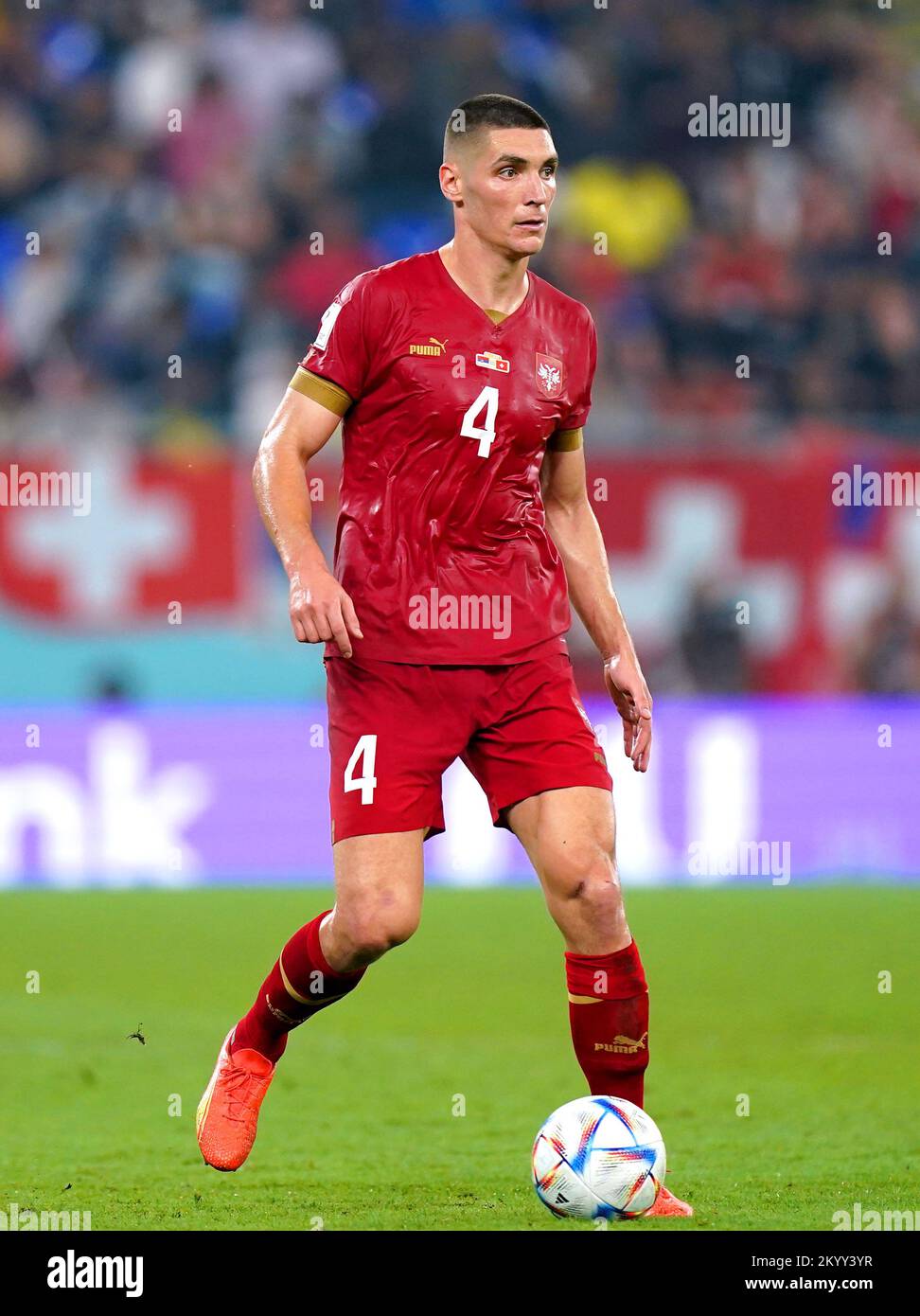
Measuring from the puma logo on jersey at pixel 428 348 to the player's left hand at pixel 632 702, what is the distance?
2.78ft

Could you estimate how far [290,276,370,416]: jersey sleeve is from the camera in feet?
14.8

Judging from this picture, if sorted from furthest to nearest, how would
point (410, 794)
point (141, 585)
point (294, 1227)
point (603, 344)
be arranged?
1. point (603, 344)
2. point (141, 585)
3. point (410, 794)
4. point (294, 1227)

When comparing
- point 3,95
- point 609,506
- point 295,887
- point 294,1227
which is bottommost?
point 294,1227

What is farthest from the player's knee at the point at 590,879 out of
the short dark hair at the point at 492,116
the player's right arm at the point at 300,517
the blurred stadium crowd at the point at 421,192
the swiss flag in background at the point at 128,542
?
the blurred stadium crowd at the point at 421,192

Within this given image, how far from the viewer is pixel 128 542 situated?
11305 mm

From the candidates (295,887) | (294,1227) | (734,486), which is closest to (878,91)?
(734,486)

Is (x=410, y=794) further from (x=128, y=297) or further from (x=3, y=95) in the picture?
(x=3, y=95)

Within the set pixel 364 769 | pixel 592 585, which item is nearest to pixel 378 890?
pixel 364 769

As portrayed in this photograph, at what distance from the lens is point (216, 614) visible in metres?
11.3

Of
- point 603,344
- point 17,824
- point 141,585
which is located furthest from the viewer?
point 603,344

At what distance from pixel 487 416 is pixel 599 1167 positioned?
1667mm

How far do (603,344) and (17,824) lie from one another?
210 inches

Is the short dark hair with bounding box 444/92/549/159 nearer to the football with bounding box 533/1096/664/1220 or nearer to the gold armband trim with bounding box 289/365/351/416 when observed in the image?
the gold armband trim with bounding box 289/365/351/416

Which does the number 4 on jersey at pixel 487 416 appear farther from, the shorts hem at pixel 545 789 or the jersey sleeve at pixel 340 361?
the shorts hem at pixel 545 789
